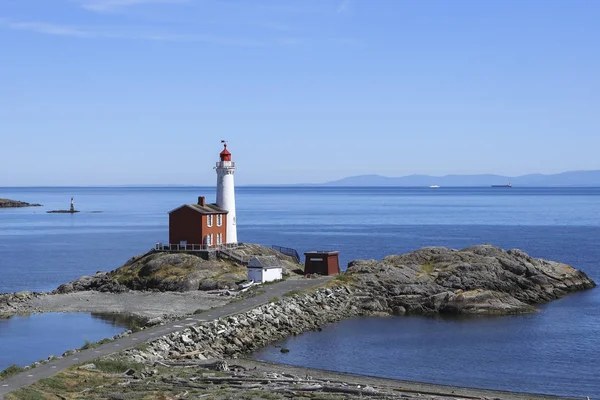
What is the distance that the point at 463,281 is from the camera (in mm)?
63969

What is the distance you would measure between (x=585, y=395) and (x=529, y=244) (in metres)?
85.7

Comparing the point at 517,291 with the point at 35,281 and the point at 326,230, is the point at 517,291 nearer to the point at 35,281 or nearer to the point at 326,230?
the point at 35,281

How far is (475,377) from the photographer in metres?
40.3

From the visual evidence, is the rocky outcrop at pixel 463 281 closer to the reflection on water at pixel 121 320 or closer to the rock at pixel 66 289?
the reflection on water at pixel 121 320

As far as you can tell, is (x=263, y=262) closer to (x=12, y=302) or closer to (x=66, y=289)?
(x=66, y=289)

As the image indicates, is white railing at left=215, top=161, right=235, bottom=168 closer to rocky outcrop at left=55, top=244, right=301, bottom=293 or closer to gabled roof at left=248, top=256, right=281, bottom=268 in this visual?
rocky outcrop at left=55, top=244, right=301, bottom=293

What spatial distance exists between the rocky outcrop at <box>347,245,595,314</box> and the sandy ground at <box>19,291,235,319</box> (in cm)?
1193

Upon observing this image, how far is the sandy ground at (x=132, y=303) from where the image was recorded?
5588cm

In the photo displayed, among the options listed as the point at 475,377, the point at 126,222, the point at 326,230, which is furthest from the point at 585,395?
the point at 126,222

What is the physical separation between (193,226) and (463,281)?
22.9 meters

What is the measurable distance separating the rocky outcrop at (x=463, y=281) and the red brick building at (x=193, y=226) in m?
13.0

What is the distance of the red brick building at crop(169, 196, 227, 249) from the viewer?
230ft

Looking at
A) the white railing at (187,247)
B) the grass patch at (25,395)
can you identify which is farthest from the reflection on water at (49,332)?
the white railing at (187,247)

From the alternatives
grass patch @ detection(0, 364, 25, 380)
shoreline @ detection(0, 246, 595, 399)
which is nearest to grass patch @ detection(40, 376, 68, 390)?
shoreline @ detection(0, 246, 595, 399)
